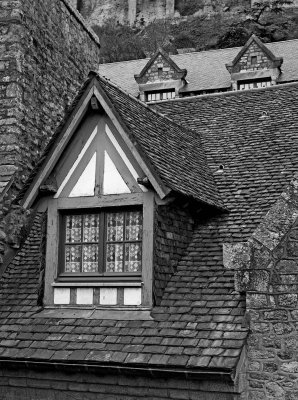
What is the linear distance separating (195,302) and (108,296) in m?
0.94

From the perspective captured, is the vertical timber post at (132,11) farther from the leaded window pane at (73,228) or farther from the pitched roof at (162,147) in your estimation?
the leaded window pane at (73,228)

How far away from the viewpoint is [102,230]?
21.3ft

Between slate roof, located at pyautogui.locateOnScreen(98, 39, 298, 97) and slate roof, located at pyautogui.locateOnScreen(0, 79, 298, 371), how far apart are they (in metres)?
19.1

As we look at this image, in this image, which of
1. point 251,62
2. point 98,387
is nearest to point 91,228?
point 98,387

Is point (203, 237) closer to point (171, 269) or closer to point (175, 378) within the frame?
point (171, 269)

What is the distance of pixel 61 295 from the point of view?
6.52 meters

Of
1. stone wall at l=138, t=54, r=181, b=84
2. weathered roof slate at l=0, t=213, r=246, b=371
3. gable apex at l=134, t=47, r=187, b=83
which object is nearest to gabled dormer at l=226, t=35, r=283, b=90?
gable apex at l=134, t=47, r=187, b=83

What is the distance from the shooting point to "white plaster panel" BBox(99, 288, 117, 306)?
6.24 meters

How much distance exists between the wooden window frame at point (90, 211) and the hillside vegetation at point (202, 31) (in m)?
38.5

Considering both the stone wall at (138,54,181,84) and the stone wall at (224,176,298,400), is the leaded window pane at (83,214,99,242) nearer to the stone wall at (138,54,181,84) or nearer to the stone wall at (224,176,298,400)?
the stone wall at (224,176,298,400)

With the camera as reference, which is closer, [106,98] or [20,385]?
[20,385]

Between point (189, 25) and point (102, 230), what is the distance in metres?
54.7

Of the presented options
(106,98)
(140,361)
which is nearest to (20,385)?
(140,361)

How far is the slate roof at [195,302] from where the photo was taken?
5504mm
